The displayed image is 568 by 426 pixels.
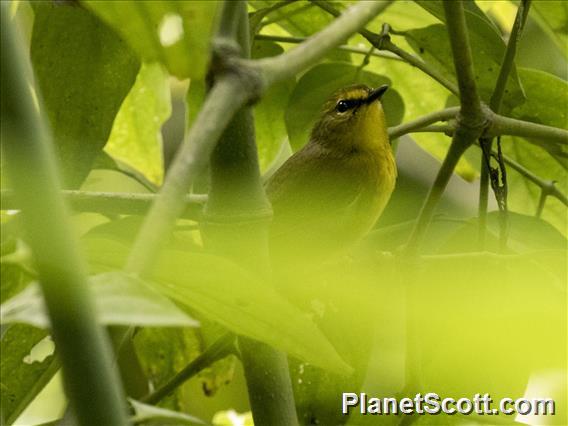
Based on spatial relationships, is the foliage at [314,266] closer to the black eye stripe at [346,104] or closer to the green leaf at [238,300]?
the green leaf at [238,300]

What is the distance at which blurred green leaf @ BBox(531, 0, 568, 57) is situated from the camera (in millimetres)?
931

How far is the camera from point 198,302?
39cm

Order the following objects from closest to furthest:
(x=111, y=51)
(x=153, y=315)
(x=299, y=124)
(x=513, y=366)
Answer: (x=153, y=315), (x=513, y=366), (x=111, y=51), (x=299, y=124)

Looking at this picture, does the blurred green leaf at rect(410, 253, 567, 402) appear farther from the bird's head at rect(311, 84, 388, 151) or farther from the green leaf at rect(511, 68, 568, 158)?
the bird's head at rect(311, 84, 388, 151)

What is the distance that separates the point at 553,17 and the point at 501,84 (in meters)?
0.26

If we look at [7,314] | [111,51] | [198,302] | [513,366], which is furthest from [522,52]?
[7,314]

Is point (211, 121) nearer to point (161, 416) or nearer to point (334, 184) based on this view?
point (161, 416)

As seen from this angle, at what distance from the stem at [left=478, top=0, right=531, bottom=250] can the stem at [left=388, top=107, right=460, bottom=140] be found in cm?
3

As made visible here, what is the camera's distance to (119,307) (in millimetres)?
284

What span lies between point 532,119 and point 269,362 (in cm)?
43

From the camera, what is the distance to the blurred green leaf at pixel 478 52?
84 cm

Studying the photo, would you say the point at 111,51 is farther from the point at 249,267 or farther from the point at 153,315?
the point at 153,315

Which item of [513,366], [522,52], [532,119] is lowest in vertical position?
[513,366]

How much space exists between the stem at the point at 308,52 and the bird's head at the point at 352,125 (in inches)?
44.1
